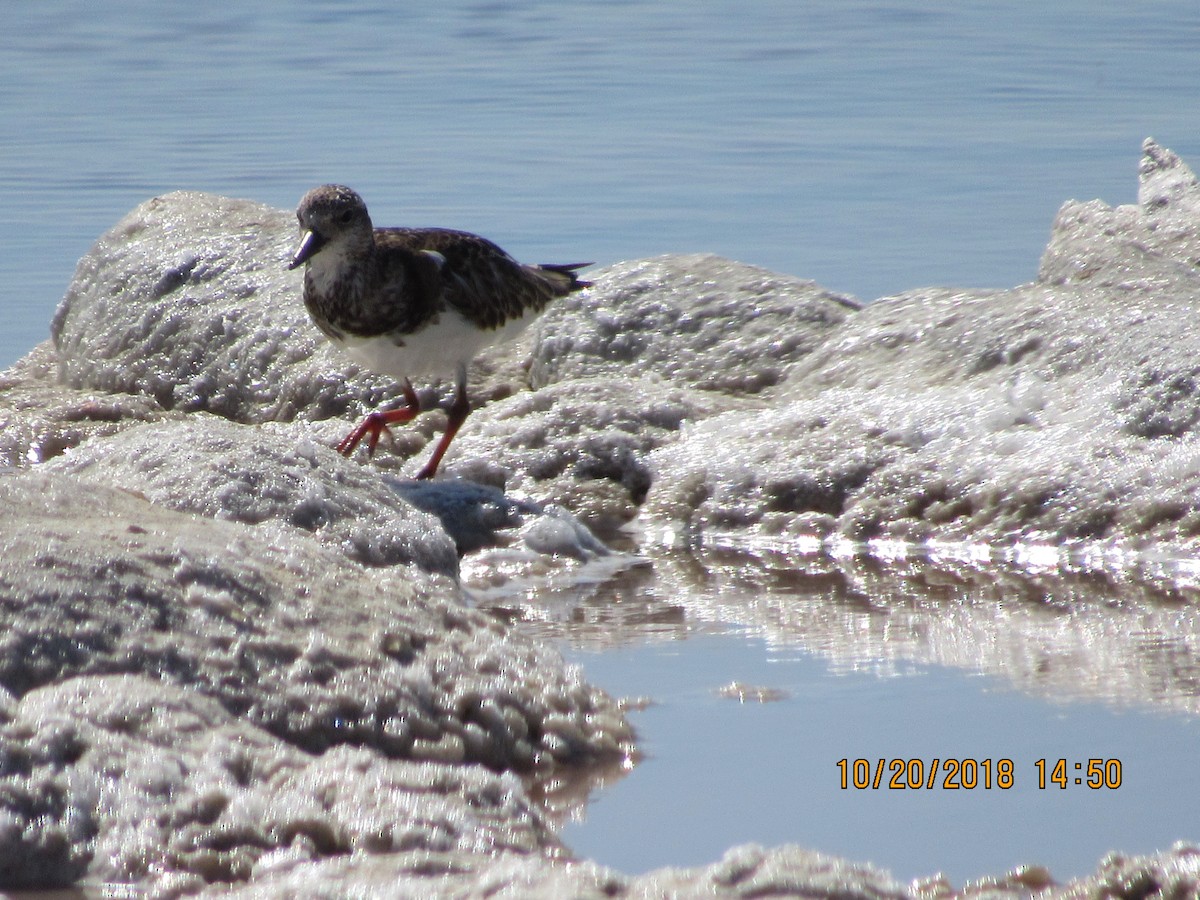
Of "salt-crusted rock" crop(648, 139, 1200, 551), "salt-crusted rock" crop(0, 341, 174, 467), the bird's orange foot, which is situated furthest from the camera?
"salt-crusted rock" crop(0, 341, 174, 467)

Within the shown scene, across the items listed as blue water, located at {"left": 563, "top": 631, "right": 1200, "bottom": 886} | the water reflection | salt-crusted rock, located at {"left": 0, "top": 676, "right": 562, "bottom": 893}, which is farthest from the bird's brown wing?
salt-crusted rock, located at {"left": 0, "top": 676, "right": 562, "bottom": 893}

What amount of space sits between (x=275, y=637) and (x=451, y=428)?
360 centimetres

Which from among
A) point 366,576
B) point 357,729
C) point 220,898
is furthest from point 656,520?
point 220,898

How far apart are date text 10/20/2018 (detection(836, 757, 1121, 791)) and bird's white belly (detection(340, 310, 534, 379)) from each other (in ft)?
11.9

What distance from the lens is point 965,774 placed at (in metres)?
3.28

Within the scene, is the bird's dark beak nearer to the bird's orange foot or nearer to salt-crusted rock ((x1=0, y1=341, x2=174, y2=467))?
the bird's orange foot

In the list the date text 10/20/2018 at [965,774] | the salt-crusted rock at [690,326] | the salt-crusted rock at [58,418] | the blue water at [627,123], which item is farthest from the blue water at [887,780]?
the blue water at [627,123]

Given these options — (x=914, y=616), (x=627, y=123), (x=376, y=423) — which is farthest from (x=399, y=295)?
(x=627, y=123)

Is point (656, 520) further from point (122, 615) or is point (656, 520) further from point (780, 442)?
point (122, 615)

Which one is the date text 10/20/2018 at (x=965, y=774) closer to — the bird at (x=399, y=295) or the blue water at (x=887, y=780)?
the blue water at (x=887, y=780)

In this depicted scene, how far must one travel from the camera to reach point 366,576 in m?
3.63

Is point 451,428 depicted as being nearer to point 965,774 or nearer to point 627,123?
point 965,774

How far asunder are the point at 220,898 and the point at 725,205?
11.0 m

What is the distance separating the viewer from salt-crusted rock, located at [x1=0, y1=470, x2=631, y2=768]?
10.0ft
